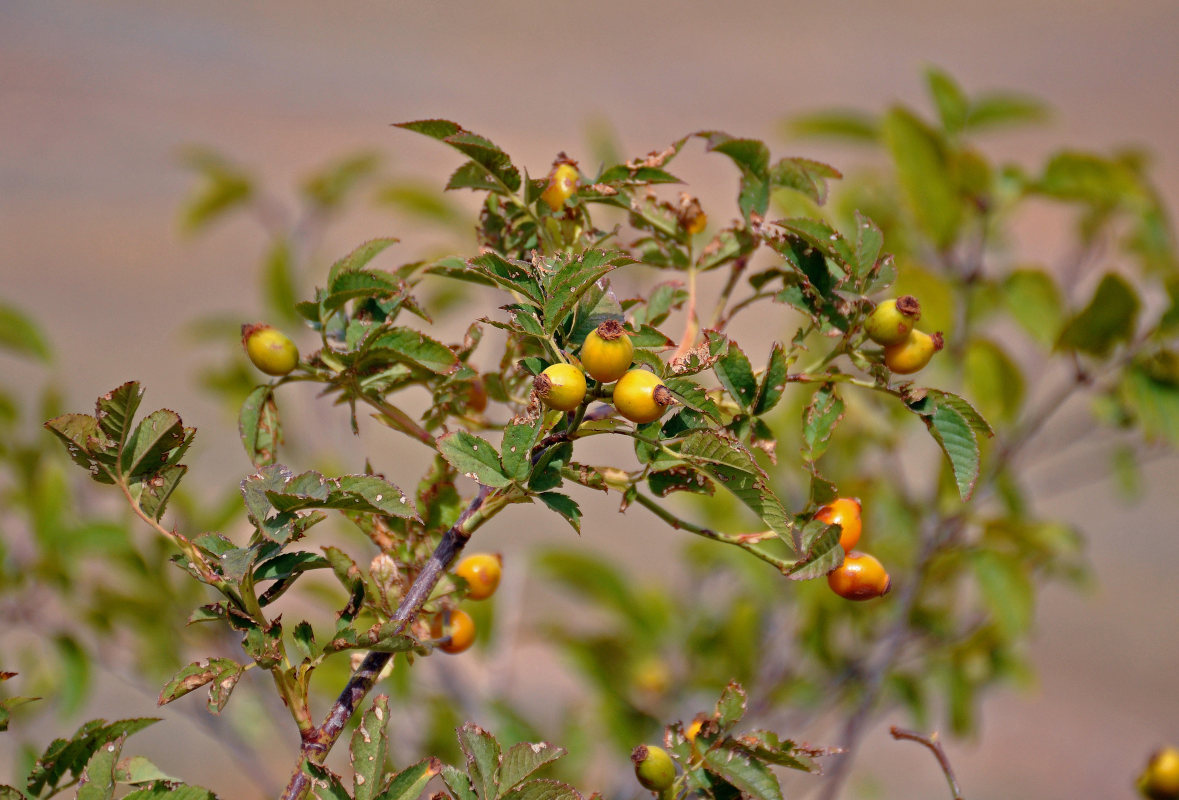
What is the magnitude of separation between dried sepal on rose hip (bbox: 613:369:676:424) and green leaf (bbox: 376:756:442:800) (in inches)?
8.7

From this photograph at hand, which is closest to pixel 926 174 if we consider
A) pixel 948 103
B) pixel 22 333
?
pixel 948 103

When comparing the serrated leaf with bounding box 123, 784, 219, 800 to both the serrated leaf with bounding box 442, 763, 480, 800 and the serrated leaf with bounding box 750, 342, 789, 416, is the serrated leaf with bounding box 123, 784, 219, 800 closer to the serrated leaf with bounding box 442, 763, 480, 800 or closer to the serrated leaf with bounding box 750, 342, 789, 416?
the serrated leaf with bounding box 442, 763, 480, 800

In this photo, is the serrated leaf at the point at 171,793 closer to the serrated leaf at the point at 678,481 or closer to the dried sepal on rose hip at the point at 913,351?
the serrated leaf at the point at 678,481

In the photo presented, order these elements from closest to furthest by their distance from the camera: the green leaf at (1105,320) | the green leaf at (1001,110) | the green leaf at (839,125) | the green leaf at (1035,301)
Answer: the green leaf at (1105,320), the green leaf at (1035,301), the green leaf at (1001,110), the green leaf at (839,125)

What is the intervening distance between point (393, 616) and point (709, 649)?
132 centimetres

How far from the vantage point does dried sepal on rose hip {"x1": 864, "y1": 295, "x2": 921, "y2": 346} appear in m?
0.53

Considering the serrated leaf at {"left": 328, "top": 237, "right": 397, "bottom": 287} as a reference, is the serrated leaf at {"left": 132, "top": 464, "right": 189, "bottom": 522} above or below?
below

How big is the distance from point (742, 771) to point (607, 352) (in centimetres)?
26

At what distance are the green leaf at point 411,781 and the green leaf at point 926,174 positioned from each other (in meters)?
1.06

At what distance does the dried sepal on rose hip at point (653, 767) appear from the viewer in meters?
0.53

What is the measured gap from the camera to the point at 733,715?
0.55m

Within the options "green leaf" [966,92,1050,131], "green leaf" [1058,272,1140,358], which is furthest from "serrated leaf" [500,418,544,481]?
"green leaf" [966,92,1050,131]

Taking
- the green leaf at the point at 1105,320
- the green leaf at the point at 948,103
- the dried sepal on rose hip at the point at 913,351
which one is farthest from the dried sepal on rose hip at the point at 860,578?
the green leaf at the point at 948,103

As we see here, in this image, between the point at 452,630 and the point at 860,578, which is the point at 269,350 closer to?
the point at 452,630
